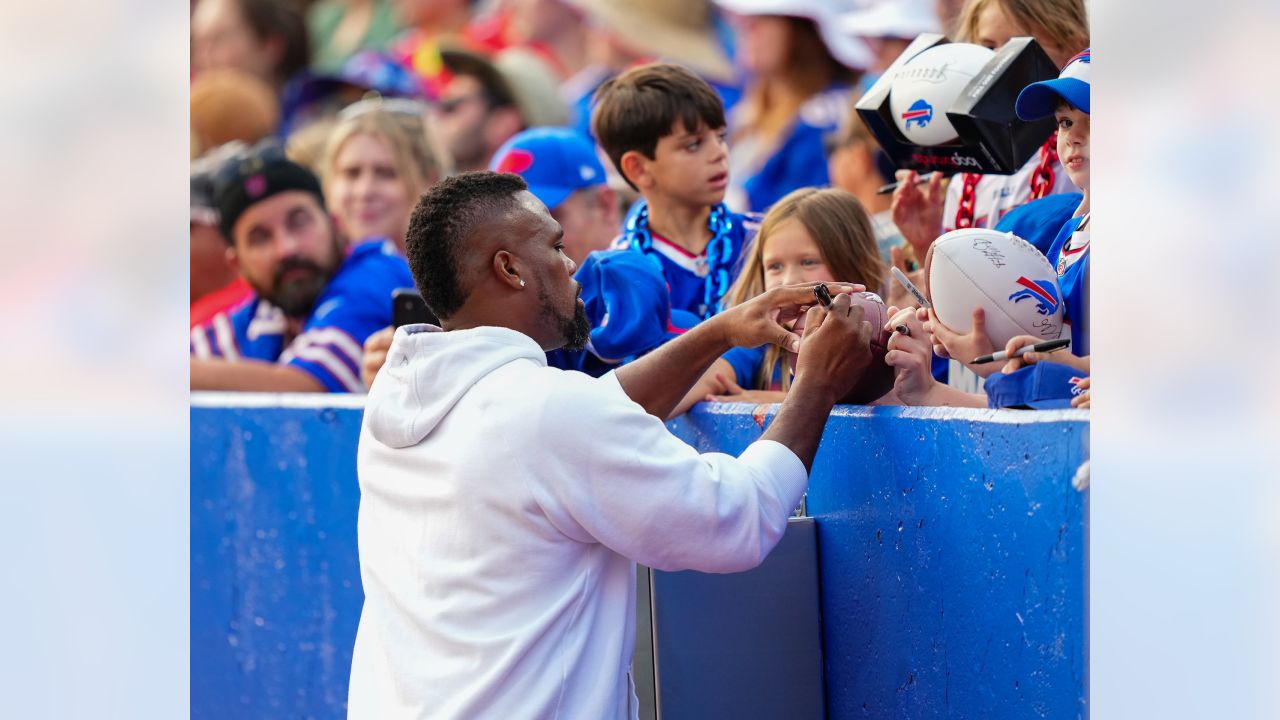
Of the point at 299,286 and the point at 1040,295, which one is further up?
the point at 299,286

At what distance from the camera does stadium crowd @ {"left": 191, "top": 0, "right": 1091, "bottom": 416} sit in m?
3.43

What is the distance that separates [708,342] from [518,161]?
2552 mm

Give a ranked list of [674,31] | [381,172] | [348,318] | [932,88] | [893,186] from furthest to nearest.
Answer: [674,31], [381,172], [348,318], [893,186], [932,88]

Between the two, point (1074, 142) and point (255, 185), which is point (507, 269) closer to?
point (1074, 142)

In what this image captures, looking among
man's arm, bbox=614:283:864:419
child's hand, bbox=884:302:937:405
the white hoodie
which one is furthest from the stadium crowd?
the white hoodie

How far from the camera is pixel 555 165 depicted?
5379mm

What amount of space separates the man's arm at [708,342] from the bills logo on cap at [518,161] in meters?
2.34

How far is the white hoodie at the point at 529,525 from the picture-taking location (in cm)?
245

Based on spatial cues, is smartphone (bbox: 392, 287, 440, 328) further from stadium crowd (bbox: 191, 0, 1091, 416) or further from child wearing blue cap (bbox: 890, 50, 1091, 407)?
child wearing blue cap (bbox: 890, 50, 1091, 407)

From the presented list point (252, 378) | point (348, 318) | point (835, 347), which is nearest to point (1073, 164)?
point (835, 347)
